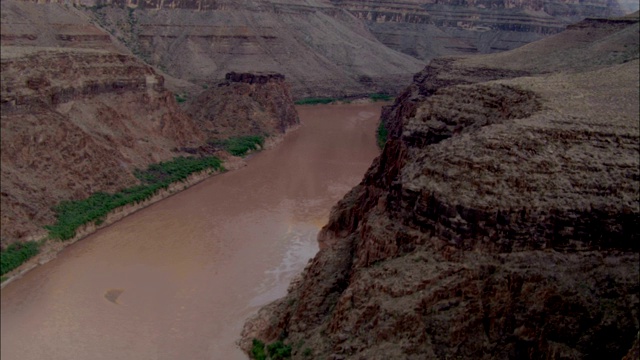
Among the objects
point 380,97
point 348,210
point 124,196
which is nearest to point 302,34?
point 380,97

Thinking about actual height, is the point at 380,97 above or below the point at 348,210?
below

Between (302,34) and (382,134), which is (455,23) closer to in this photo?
(302,34)

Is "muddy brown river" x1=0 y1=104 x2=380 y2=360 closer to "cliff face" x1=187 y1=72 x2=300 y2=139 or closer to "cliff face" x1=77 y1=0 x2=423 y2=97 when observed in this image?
"cliff face" x1=187 y1=72 x2=300 y2=139

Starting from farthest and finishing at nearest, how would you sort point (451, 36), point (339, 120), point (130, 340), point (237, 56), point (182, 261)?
point (451, 36), point (237, 56), point (339, 120), point (182, 261), point (130, 340)

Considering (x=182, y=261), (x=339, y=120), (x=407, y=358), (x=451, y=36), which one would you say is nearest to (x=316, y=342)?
(x=407, y=358)

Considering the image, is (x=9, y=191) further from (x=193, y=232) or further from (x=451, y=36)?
(x=451, y=36)
